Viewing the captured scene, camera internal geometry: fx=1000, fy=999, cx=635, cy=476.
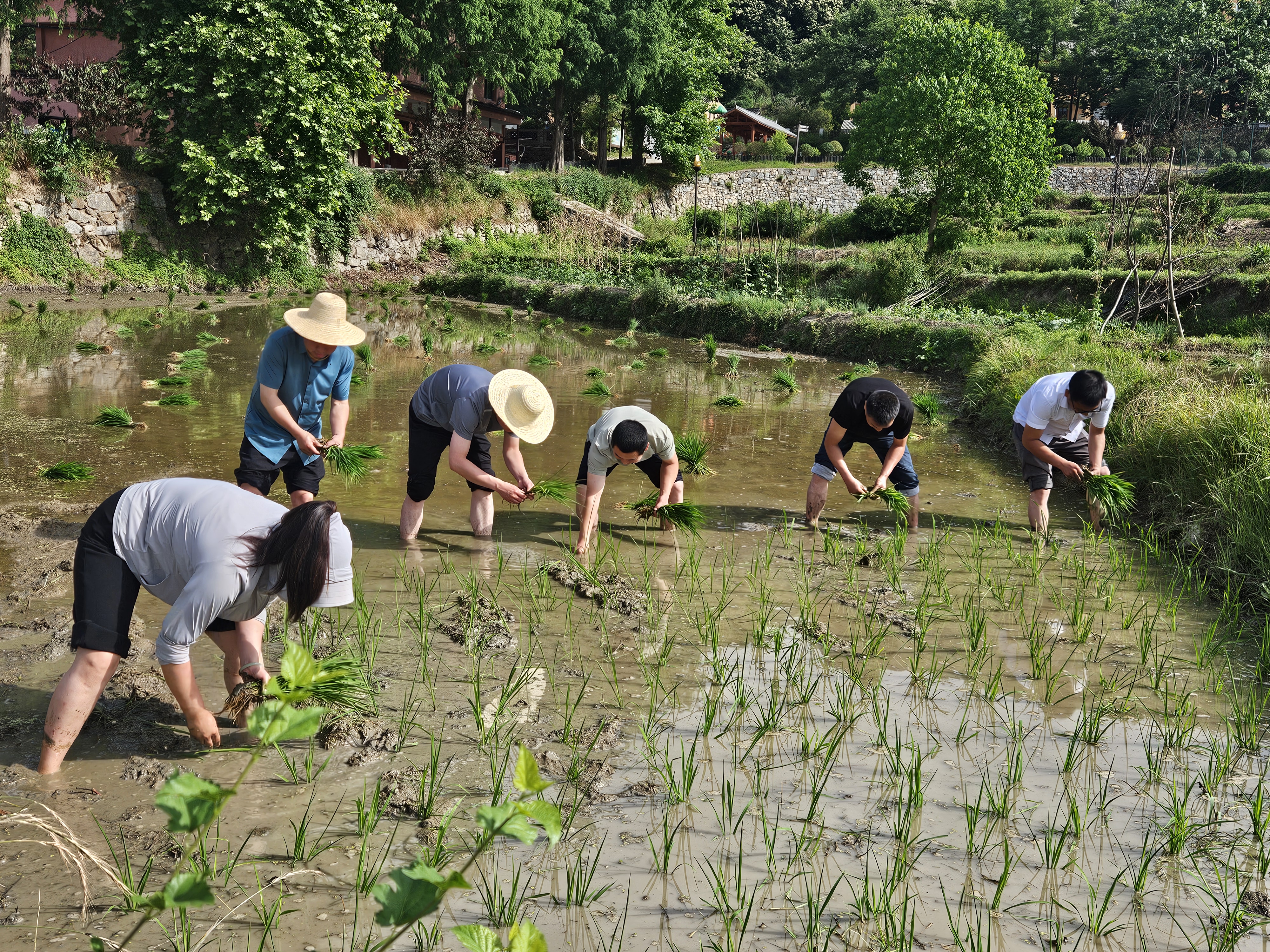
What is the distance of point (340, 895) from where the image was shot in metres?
2.61

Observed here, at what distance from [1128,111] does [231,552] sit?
52.4m

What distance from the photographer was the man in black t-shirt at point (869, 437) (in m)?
5.64

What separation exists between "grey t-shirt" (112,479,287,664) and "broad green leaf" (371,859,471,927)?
57.0 inches

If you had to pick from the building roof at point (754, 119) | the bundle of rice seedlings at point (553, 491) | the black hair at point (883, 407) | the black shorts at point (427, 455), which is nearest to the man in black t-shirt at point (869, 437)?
the black hair at point (883, 407)

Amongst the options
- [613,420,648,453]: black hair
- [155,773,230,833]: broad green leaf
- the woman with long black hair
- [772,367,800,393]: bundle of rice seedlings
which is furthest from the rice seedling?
Answer: [155,773,230,833]: broad green leaf

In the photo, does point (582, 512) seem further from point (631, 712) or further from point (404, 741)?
point (404, 741)

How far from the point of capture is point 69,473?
6.36 meters

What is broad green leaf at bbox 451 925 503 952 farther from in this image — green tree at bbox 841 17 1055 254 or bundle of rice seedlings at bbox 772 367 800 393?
green tree at bbox 841 17 1055 254

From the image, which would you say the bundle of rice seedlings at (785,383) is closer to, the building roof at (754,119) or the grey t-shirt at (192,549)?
the grey t-shirt at (192,549)

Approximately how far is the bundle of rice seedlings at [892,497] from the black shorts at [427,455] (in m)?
2.20

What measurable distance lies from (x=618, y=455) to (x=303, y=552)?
8.23ft

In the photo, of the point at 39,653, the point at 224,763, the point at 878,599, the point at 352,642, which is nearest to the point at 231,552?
the point at 224,763

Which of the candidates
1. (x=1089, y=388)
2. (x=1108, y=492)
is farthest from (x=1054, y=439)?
(x=1089, y=388)

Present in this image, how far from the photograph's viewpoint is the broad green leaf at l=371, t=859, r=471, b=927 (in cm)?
148
